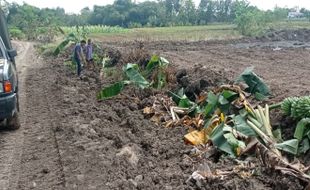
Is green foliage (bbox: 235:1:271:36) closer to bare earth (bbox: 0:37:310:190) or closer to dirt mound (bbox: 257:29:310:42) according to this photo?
dirt mound (bbox: 257:29:310:42)

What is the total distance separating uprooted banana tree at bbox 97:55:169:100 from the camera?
11078 mm

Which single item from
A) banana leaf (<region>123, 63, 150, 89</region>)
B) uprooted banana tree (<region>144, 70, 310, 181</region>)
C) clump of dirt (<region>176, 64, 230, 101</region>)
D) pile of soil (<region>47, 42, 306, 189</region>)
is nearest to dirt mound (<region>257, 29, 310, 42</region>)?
clump of dirt (<region>176, 64, 230, 101</region>)

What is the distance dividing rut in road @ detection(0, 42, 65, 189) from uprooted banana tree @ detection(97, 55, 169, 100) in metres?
1.55

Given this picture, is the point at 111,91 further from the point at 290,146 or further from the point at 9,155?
the point at 290,146

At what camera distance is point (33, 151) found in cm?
732

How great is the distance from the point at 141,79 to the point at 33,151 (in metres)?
4.95

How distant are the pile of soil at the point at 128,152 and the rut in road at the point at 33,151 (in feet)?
0.58

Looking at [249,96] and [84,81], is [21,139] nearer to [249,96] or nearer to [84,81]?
[249,96]

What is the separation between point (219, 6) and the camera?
230 ft

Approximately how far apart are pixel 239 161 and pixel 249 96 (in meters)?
2.91

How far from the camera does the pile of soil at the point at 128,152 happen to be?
18.7ft

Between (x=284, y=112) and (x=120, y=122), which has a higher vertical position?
(x=284, y=112)

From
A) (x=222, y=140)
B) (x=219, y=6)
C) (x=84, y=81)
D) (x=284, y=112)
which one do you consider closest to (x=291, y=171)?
(x=222, y=140)

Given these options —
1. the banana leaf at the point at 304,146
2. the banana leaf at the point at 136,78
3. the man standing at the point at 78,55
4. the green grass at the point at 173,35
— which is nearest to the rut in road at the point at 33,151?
Answer: the banana leaf at the point at 136,78
